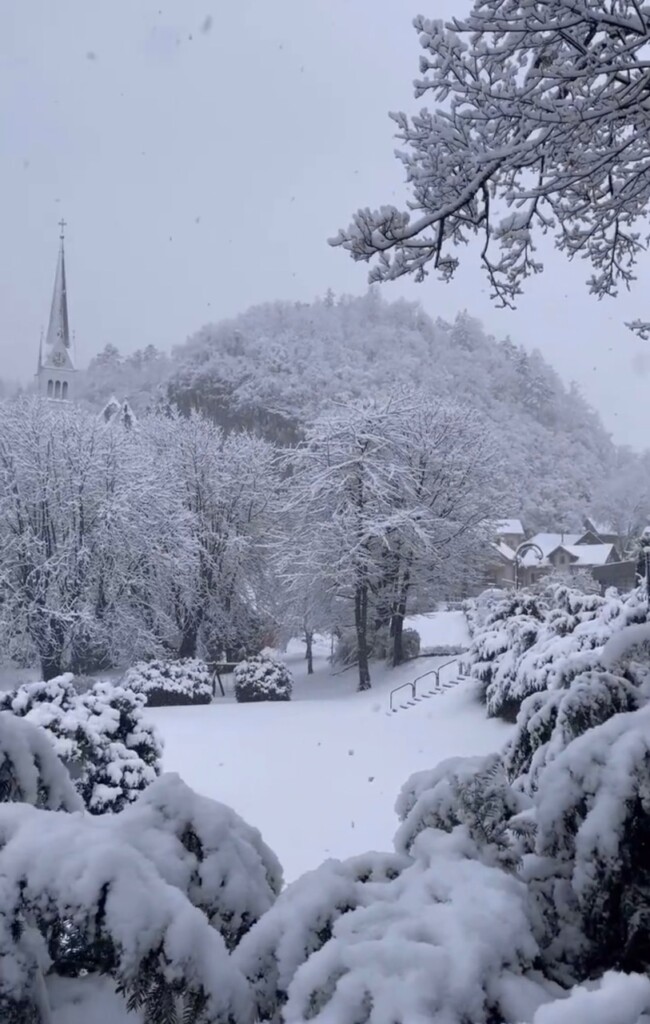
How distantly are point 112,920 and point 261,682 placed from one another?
699 inches

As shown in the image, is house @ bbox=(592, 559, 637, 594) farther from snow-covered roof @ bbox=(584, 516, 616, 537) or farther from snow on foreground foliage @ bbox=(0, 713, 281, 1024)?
snow on foreground foliage @ bbox=(0, 713, 281, 1024)

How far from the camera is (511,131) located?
3.81 m

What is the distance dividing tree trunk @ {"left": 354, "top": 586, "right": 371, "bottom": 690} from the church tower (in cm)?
2904

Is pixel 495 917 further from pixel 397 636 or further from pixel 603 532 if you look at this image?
pixel 603 532

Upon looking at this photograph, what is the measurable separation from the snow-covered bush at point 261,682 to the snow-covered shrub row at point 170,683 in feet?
2.89

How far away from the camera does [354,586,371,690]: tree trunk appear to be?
2180 cm

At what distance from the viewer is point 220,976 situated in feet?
4.79

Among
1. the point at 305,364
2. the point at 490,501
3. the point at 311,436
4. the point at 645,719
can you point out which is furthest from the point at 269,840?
the point at 305,364

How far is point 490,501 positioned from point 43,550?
14334 millimetres

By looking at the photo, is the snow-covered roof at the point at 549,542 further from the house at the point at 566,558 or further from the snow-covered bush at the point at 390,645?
the snow-covered bush at the point at 390,645

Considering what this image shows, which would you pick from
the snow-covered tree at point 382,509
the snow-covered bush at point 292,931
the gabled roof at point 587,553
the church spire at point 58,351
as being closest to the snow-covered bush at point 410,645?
the snow-covered tree at point 382,509

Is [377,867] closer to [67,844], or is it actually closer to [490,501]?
[67,844]

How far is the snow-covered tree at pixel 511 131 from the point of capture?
3.35 metres

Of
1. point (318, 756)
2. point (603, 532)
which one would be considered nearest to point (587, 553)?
point (603, 532)
